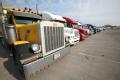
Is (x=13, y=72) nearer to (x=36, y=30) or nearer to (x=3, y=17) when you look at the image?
(x=36, y=30)

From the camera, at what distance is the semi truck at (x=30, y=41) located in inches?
134

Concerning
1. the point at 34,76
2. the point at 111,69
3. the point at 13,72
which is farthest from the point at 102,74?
the point at 13,72

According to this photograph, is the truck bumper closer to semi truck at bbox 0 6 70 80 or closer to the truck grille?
semi truck at bbox 0 6 70 80

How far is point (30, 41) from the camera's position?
→ 155 inches

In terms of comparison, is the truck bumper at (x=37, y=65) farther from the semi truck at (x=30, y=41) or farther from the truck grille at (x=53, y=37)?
the truck grille at (x=53, y=37)

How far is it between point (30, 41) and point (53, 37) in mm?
963

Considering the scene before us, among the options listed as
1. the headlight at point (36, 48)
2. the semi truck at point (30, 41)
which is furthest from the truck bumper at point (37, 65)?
the headlight at point (36, 48)

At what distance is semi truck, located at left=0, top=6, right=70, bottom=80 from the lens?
339 centimetres

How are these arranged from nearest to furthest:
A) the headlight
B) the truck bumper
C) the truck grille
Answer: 1. the truck bumper
2. the headlight
3. the truck grille

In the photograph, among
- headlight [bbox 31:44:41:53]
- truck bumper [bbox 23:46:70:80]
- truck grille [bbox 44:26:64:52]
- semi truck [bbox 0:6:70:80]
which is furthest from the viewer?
truck grille [bbox 44:26:64:52]

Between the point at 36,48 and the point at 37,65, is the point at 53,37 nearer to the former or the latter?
the point at 36,48

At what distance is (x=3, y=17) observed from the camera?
13.9ft

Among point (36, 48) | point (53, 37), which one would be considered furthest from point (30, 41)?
point (53, 37)

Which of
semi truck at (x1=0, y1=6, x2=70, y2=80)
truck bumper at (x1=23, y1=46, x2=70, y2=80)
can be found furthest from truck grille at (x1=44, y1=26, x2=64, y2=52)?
truck bumper at (x1=23, y1=46, x2=70, y2=80)
